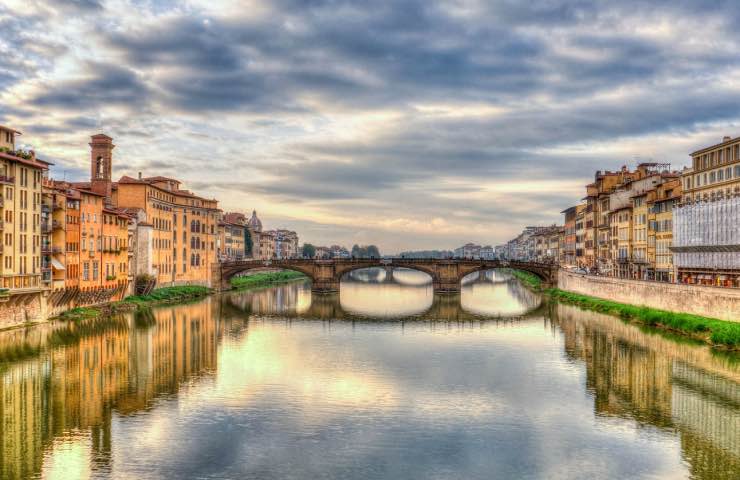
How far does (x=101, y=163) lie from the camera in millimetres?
80312

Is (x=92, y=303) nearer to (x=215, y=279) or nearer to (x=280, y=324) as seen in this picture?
(x=280, y=324)

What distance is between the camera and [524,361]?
1699 inches

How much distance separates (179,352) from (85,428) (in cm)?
1900

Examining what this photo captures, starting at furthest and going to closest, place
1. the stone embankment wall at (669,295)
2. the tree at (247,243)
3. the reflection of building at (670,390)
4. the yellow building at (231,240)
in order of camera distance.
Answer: the tree at (247,243)
the yellow building at (231,240)
the stone embankment wall at (669,295)
the reflection of building at (670,390)

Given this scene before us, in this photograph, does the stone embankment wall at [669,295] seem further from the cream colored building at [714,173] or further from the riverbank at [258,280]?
the riverbank at [258,280]

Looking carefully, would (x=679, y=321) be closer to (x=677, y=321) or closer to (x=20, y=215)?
(x=677, y=321)

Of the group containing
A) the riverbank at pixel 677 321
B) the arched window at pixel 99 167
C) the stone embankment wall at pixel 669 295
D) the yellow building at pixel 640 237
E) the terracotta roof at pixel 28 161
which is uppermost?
the arched window at pixel 99 167

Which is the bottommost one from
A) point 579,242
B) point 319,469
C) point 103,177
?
point 319,469

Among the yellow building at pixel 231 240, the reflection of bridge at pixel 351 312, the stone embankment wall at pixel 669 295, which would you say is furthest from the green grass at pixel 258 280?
the stone embankment wall at pixel 669 295

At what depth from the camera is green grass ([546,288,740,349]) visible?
4356cm

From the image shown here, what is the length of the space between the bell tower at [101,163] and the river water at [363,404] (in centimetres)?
2780

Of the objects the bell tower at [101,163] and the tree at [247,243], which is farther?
the tree at [247,243]

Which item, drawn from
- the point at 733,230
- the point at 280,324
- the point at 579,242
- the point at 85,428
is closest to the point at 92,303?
the point at 280,324

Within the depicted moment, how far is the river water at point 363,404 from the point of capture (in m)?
23.3
